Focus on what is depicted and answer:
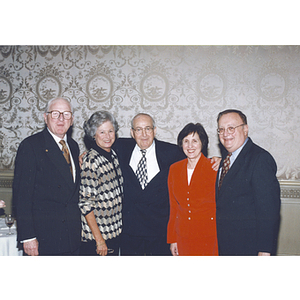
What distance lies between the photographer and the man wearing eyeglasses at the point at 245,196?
2289 millimetres

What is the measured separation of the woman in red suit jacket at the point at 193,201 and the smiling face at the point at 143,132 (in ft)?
0.94

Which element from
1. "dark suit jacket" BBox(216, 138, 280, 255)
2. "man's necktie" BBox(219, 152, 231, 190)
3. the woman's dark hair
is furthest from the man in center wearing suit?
"dark suit jacket" BBox(216, 138, 280, 255)

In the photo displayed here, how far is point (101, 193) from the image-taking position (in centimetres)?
234

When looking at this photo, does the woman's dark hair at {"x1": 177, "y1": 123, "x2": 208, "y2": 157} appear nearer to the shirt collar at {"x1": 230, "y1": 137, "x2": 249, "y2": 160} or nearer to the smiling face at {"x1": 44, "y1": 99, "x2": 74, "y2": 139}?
the shirt collar at {"x1": 230, "y1": 137, "x2": 249, "y2": 160}

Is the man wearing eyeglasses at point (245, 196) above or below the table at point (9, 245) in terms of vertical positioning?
above

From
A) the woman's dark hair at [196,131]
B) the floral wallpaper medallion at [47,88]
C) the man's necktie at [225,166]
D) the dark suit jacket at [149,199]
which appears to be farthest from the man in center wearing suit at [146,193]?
the floral wallpaper medallion at [47,88]

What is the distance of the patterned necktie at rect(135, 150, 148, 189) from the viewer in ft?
8.29

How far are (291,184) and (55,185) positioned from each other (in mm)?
2135

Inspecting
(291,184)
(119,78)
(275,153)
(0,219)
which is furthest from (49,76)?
(291,184)

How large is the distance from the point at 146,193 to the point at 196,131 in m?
0.71

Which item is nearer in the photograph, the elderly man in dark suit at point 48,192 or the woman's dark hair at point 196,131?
the elderly man in dark suit at point 48,192

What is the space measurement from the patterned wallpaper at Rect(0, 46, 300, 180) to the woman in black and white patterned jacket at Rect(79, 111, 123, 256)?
1.05 feet

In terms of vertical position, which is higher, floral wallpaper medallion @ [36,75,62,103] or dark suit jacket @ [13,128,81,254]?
floral wallpaper medallion @ [36,75,62,103]

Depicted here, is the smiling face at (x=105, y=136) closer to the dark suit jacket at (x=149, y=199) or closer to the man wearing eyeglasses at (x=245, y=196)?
the dark suit jacket at (x=149, y=199)
